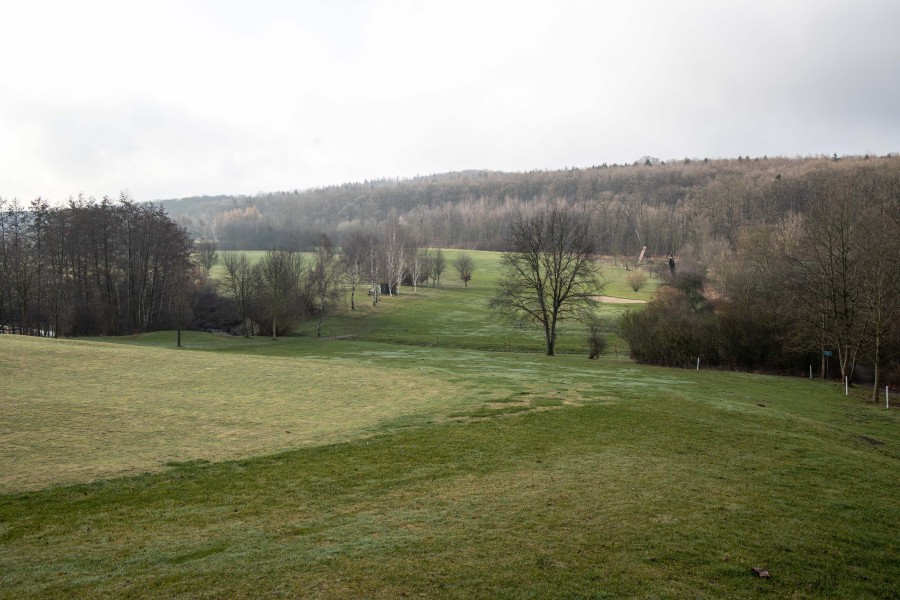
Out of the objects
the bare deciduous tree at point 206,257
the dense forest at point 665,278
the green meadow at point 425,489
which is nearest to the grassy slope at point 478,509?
the green meadow at point 425,489

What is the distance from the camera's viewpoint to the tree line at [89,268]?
2304 inches

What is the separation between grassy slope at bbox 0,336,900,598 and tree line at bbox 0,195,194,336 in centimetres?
4439

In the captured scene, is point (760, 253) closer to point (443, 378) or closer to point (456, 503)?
point (443, 378)

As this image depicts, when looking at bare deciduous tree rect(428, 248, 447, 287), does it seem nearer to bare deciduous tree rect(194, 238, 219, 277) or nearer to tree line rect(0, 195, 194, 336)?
bare deciduous tree rect(194, 238, 219, 277)

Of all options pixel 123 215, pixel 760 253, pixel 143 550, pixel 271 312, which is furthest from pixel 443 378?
pixel 123 215

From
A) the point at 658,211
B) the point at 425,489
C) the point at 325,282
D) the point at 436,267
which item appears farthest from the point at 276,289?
the point at 658,211

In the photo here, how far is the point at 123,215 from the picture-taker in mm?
69500

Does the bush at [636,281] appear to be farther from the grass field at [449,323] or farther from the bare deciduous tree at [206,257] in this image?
the bare deciduous tree at [206,257]

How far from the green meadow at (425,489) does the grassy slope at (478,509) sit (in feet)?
Result: 0.18

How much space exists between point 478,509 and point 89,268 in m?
73.7

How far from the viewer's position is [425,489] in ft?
40.7

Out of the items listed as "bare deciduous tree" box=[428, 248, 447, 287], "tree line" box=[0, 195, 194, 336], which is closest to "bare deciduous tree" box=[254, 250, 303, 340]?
"tree line" box=[0, 195, 194, 336]

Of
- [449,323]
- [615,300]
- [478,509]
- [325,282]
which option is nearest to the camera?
[478,509]

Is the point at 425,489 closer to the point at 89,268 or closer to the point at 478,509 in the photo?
the point at 478,509
